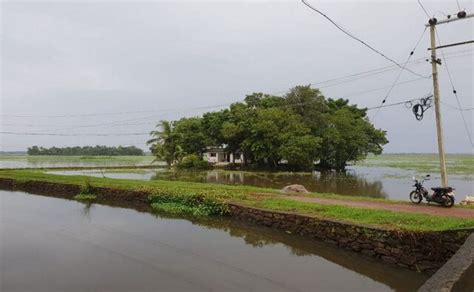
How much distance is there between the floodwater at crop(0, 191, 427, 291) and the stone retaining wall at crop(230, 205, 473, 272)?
0.85 feet

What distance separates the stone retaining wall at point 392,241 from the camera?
27.1ft

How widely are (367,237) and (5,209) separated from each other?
16461mm

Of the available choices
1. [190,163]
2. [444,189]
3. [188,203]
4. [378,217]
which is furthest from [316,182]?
[190,163]

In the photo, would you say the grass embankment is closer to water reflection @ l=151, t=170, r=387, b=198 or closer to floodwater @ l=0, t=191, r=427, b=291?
floodwater @ l=0, t=191, r=427, b=291

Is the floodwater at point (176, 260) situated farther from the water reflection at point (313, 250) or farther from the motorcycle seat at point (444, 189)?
the motorcycle seat at point (444, 189)

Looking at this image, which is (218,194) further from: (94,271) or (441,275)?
(441,275)

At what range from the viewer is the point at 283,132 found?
41.4 meters

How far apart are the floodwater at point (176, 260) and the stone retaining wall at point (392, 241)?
26 centimetres

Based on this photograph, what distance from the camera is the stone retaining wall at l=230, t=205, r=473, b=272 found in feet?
27.1

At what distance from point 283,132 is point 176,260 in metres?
32.9

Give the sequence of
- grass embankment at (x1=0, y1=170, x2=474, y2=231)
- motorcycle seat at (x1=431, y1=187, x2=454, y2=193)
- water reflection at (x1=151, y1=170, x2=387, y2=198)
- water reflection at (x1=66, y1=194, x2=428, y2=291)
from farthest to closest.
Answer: water reflection at (x1=151, y1=170, x2=387, y2=198), motorcycle seat at (x1=431, y1=187, x2=454, y2=193), grass embankment at (x1=0, y1=170, x2=474, y2=231), water reflection at (x1=66, y1=194, x2=428, y2=291)

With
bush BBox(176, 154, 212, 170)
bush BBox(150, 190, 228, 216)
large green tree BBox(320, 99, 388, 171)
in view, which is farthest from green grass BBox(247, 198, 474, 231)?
bush BBox(176, 154, 212, 170)

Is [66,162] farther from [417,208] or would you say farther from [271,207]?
[417,208]

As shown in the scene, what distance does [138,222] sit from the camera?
14516 mm
